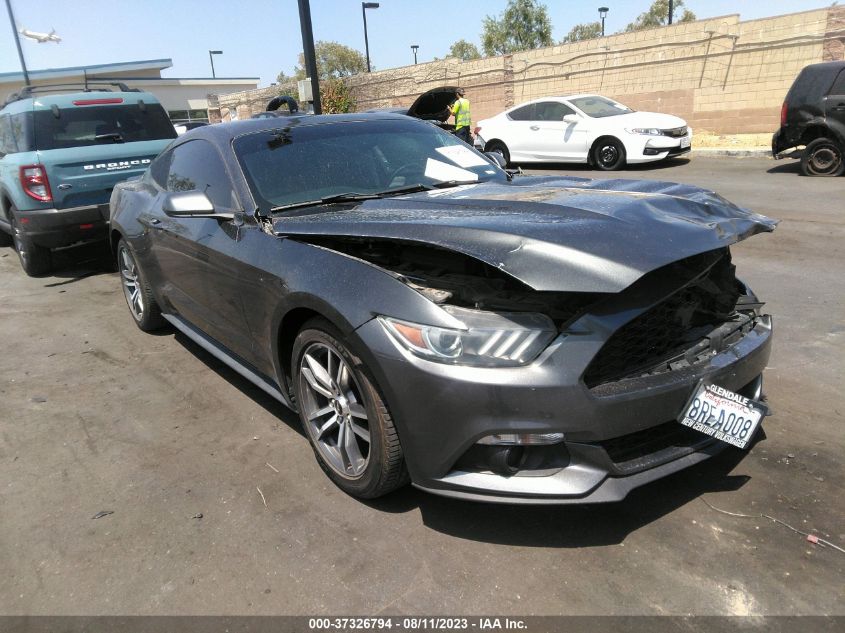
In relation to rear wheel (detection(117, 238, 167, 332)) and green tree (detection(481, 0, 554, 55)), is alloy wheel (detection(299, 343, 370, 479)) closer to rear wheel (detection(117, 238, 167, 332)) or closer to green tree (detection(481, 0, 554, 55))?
rear wheel (detection(117, 238, 167, 332))

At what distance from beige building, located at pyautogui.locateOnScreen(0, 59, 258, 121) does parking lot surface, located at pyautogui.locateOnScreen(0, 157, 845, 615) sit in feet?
141

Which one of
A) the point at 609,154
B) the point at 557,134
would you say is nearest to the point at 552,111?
the point at 557,134

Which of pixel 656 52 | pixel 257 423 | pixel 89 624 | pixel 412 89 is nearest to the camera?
pixel 89 624

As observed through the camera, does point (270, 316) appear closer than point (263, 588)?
No

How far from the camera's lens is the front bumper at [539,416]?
2.21 meters

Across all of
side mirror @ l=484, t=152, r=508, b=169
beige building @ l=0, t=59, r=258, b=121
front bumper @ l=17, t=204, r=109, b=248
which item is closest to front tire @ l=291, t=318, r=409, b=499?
side mirror @ l=484, t=152, r=508, b=169

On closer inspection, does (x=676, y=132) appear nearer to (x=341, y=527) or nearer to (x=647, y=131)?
(x=647, y=131)

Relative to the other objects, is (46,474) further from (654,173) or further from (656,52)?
(656,52)

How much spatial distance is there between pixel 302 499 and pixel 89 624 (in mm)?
940

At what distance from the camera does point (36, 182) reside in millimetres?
6742

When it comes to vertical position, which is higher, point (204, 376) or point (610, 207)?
point (610, 207)

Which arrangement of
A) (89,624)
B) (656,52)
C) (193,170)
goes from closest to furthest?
(89,624), (193,170), (656,52)

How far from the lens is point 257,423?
3660 millimetres

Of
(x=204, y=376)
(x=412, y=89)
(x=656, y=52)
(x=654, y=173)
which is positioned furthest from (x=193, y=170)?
(x=412, y=89)
